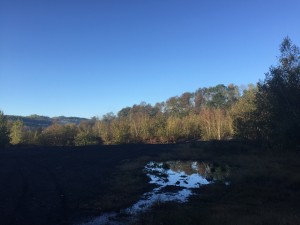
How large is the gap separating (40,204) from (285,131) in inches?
651

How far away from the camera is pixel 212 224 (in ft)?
39.1

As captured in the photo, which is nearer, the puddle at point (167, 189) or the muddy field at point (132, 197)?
the muddy field at point (132, 197)

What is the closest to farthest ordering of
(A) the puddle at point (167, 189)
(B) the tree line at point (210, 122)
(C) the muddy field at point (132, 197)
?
(C) the muddy field at point (132, 197) < (A) the puddle at point (167, 189) < (B) the tree line at point (210, 122)

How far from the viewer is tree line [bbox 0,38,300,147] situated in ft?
89.1

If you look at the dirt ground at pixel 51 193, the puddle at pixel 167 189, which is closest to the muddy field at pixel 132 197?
the dirt ground at pixel 51 193

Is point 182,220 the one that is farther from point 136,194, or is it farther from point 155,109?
point 155,109

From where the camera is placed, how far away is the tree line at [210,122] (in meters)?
27.2

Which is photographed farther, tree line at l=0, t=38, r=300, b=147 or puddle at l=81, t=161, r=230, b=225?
tree line at l=0, t=38, r=300, b=147

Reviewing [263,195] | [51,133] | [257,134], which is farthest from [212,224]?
[51,133]

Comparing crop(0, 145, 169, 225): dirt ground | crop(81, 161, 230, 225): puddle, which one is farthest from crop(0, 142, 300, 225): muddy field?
crop(81, 161, 230, 225): puddle

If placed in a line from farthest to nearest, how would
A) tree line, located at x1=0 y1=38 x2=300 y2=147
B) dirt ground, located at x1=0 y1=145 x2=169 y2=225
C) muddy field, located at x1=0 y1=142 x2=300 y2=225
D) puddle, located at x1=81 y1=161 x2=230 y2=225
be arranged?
tree line, located at x1=0 y1=38 x2=300 y2=147 < dirt ground, located at x1=0 y1=145 x2=169 y2=225 < puddle, located at x1=81 y1=161 x2=230 y2=225 < muddy field, located at x1=0 y1=142 x2=300 y2=225

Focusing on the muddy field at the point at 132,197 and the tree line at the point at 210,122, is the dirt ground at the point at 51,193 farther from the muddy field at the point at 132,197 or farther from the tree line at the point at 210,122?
the tree line at the point at 210,122

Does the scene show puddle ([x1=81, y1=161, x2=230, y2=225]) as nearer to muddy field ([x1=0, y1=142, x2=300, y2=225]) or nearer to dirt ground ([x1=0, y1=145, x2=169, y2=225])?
muddy field ([x1=0, y1=142, x2=300, y2=225])

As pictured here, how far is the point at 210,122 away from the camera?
8162 cm
